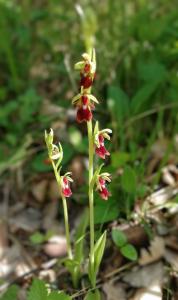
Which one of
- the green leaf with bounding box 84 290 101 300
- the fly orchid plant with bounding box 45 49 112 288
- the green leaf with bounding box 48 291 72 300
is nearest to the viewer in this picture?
the fly orchid plant with bounding box 45 49 112 288

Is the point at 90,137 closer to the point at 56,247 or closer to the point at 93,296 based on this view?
the point at 93,296

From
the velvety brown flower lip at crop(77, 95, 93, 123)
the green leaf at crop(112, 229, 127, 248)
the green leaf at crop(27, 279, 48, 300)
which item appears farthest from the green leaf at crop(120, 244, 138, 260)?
the velvety brown flower lip at crop(77, 95, 93, 123)

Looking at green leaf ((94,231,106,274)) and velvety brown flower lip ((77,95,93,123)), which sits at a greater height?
velvety brown flower lip ((77,95,93,123))

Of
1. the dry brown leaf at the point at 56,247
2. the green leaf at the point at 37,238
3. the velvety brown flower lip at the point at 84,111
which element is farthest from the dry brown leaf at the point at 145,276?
the velvety brown flower lip at the point at 84,111

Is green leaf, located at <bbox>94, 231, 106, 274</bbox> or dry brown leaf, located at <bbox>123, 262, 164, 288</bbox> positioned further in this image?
dry brown leaf, located at <bbox>123, 262, 164, 288</bbox>

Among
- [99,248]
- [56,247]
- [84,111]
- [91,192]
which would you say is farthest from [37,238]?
[84,111]

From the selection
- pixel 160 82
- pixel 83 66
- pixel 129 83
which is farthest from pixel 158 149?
pixel 83 66

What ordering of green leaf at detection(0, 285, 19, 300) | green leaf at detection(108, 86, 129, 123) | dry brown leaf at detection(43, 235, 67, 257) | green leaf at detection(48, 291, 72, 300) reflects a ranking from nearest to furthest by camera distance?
green leaf at detection(48, 291, 72, 300)
green leaf at detection(0, 285, 19, 300)
dry brown leaf at detection(43, 235, 67, 257)
green leaf at detection(108, 86, 129, 123)

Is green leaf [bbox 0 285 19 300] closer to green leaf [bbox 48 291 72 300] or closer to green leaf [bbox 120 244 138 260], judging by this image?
green leaf [bbox 48 291 72 300]
